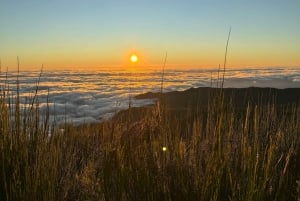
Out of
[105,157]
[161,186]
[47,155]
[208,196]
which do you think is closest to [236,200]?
[208,196]

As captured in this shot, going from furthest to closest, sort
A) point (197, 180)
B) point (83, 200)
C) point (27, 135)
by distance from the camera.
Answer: point (83, 200)
point (27, 135)
point (197, 180)

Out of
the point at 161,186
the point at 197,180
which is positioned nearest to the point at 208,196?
the point at 197,180

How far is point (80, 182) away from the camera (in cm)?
430

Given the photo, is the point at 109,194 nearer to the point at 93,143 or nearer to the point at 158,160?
the point at 158,160

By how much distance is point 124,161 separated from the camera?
3307mm

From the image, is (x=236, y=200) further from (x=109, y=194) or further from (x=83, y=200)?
(x=83, y=200)

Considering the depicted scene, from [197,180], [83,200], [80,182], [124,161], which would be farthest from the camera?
[80,182]

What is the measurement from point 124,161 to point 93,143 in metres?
3.03

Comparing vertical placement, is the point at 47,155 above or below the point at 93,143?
above

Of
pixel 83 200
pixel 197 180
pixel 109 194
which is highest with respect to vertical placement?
pixel 197 180

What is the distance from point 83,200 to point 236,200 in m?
1.69

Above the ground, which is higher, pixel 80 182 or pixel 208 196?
pixel 208 196

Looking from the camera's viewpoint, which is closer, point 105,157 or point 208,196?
point 208,196

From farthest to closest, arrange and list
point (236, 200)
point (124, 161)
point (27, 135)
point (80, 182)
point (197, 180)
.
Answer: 1. point (80, 182)
2. point (27, 135)
3. point (124, 161)
4. point (197, 180)
5. point (236, 200)
